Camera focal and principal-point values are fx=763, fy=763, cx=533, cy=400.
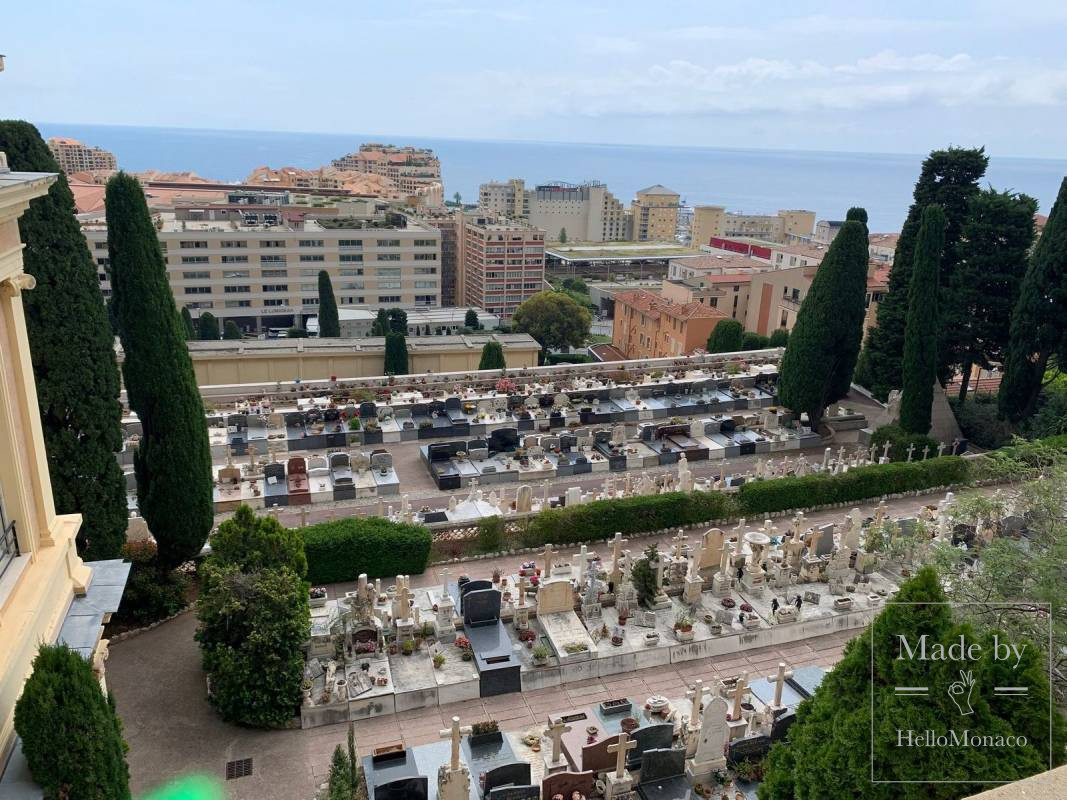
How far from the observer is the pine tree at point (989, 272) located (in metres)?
28.5

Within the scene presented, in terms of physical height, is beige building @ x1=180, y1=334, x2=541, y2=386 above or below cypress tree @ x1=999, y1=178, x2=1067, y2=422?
below

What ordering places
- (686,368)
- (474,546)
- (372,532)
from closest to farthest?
(372,532), (474,546), (686,368)

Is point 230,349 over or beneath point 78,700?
beneath

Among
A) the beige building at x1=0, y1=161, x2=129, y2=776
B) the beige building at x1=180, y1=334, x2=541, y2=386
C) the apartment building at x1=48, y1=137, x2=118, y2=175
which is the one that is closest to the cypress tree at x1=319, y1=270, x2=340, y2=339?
the beige building at x1=180, y1=334, x2=541, y2=386

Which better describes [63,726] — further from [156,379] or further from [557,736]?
[156,379]

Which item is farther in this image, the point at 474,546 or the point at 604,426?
the point at 604,426

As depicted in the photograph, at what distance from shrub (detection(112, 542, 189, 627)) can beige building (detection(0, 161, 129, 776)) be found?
8672 mm

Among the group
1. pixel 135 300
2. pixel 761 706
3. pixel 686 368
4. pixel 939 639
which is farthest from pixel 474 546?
pixel 686 368

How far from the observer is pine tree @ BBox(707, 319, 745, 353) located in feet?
143

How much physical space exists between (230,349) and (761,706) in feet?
98.9

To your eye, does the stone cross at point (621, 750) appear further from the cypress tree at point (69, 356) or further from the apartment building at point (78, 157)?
the apartment building at point (78, 157)

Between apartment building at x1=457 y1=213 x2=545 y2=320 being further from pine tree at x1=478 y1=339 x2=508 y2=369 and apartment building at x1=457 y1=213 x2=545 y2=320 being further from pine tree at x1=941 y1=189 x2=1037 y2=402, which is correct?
pine tree at x1=941 y1=189 x2=1037 y2=402

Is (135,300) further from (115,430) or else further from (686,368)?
(686,368)

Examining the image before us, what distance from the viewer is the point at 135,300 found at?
1583 centimetres
